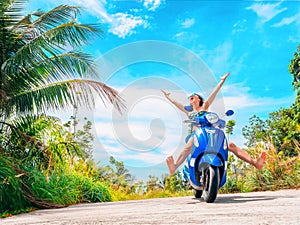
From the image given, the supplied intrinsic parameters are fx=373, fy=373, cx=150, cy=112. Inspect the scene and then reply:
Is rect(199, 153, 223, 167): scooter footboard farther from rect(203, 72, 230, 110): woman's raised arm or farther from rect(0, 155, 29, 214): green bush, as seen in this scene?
rect(0, 155, 29, 214): green bush

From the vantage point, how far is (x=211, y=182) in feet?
16.0

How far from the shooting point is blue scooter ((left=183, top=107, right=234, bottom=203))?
4.91 metres

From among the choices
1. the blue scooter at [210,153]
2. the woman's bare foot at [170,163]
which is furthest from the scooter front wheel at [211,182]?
the woman's bare foot at [170,163]

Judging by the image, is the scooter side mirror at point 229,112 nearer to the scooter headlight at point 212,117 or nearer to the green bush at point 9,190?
the scooter headlight at point 212,117

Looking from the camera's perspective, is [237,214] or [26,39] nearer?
[237,214]

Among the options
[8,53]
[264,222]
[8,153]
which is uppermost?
[8,53]

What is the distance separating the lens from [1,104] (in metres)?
8.69

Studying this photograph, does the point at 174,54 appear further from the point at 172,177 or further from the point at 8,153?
the point at 172,177

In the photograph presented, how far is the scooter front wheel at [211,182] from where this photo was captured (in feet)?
16.0

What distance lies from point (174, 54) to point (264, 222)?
17.2 feet

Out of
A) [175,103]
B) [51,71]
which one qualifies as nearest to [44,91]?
[51,71]

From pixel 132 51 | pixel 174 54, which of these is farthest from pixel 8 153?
pixel 174 54

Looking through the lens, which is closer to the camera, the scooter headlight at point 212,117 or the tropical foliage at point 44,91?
the scooter headlight at point 212,117

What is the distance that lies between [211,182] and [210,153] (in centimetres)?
39
